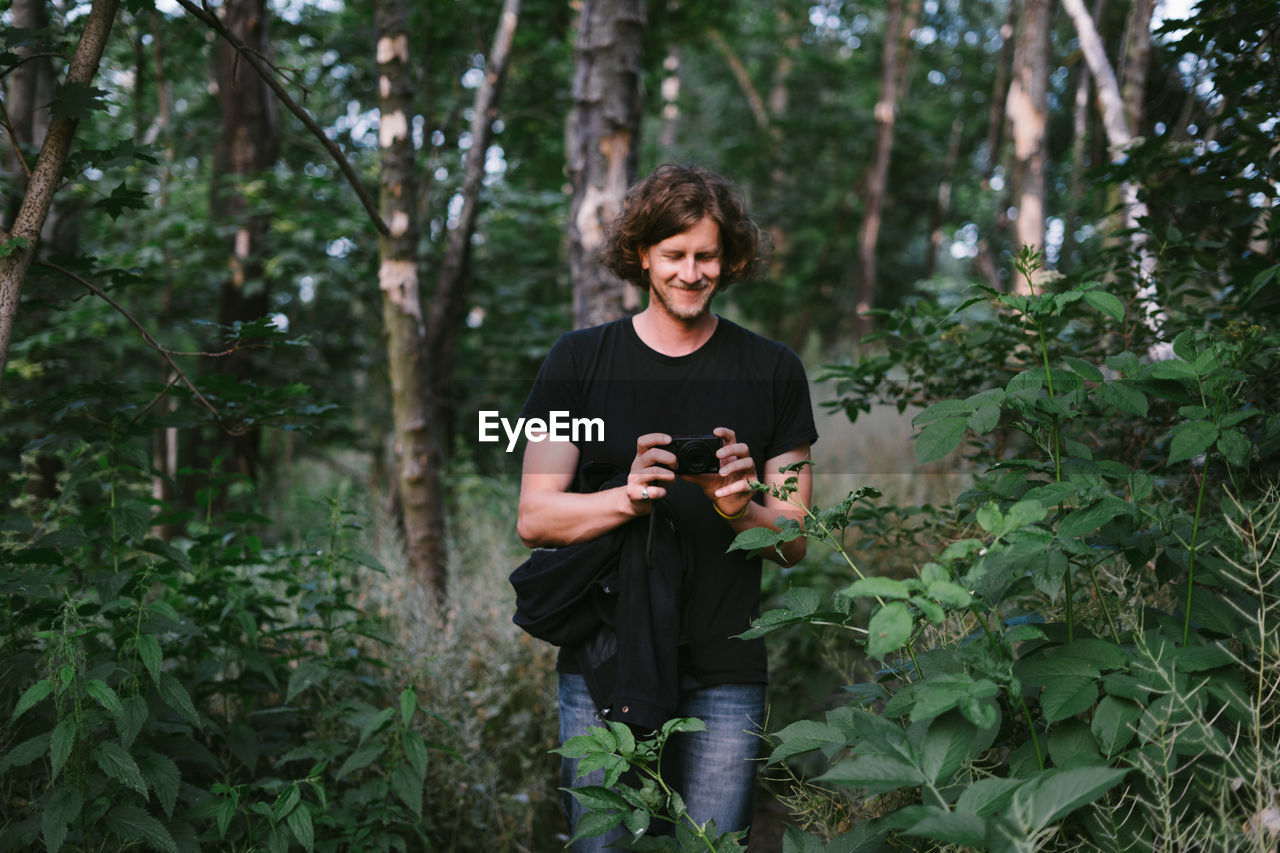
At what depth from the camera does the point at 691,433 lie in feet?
6.93

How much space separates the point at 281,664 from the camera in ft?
9.42

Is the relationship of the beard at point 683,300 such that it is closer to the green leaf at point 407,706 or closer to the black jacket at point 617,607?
the black jacket at point 617,607

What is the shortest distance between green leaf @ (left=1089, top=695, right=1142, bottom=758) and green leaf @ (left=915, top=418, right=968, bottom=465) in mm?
485

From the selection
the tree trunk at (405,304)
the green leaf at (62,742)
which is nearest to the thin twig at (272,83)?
the green leaf at (62,742)

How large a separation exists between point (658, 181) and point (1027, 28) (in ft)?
25.3

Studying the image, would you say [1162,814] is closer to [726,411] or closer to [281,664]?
[726,411]

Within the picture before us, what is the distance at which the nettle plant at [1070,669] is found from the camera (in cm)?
114

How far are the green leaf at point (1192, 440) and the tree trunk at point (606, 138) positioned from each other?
9.44 feet

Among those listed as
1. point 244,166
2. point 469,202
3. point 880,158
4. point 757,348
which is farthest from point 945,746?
point 880,158

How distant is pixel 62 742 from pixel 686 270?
70.6 inches

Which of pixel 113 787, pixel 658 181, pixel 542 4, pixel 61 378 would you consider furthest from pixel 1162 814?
pixel 542 4

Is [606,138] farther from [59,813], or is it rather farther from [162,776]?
[59,813]

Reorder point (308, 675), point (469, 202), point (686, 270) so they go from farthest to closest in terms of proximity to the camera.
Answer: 1. point (469, 202)
2. point (308, 675)
3. point (686, 270)
